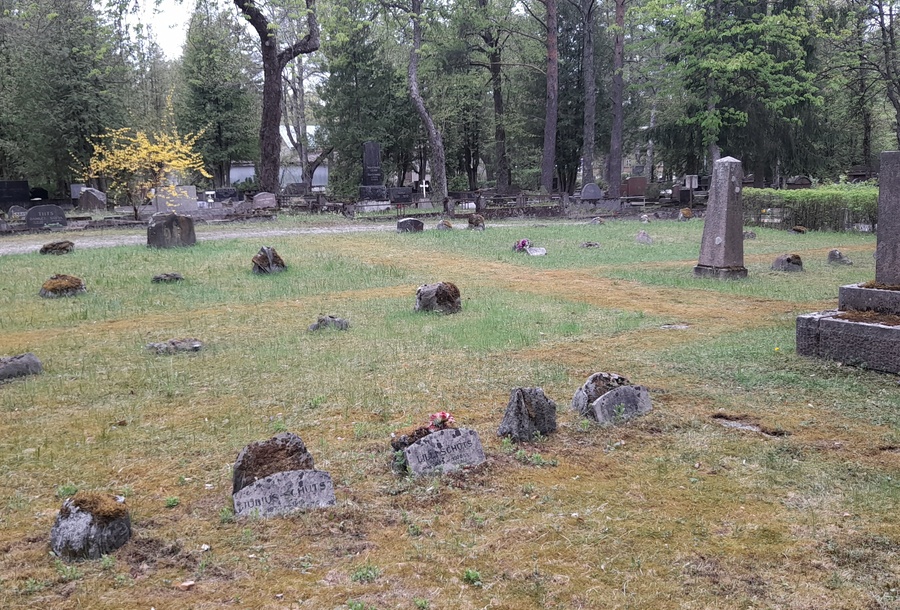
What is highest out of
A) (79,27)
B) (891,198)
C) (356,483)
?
(79,27)

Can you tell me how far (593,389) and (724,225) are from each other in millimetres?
7926

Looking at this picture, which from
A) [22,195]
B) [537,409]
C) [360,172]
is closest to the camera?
[537,409]

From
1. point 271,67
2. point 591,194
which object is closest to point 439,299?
point 271,67

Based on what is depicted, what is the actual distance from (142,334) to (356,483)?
563 cm

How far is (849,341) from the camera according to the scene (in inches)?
274

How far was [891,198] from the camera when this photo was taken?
24.6ft

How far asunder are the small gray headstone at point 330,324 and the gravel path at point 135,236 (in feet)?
36.5

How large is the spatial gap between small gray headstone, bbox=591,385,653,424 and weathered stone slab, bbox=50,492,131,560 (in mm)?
3263

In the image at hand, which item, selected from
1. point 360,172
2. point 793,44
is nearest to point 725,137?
point 793,44

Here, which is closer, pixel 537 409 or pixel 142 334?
pixel 537 409

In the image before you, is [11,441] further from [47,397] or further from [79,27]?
[79,27]

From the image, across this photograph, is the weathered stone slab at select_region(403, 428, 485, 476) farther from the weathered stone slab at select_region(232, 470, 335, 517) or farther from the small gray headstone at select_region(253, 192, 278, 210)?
the small gray headstone at select_region(253, 192, 278, 210)

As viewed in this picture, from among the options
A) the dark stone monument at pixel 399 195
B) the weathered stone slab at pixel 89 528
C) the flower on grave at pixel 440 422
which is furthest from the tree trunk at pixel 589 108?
the weathered stone slab at pixel 89 528

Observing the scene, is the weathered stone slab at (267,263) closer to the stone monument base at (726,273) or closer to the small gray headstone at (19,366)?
the small gray headstone at (19,366)
